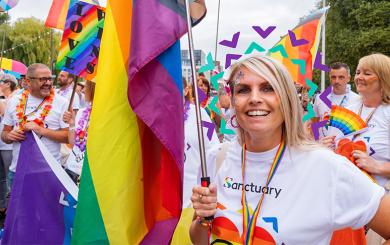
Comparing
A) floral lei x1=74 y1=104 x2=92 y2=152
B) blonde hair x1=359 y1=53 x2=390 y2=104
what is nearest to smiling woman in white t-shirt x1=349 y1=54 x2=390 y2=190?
blonde hair x1=359 y1=53 x2=390 y2=104

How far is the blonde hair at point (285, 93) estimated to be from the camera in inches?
70.8

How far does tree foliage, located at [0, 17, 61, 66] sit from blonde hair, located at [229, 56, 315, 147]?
38.0 metres

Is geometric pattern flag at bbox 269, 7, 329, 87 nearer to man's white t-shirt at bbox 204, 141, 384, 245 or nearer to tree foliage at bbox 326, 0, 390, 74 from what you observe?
man's white t-shirt at bbox 204, 141, 384, 245

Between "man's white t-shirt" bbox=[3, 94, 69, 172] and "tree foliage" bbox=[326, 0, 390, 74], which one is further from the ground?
"tree foliage" bbox=[326, 0, 390, 74]

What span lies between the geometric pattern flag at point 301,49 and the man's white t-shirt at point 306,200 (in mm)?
988

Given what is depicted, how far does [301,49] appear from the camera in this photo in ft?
9.76

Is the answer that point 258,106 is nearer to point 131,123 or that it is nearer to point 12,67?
point 131,123

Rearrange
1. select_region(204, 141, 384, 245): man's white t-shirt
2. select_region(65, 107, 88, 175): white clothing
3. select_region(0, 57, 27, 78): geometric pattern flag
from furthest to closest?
select_region(0, 57, 27, 78): geometric pattern flag, select_region(65, 107, 88, 175): white clothing, select_region(204, 141, 384, 245): man's white t-shirt

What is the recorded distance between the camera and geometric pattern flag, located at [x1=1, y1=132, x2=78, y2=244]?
2.96m

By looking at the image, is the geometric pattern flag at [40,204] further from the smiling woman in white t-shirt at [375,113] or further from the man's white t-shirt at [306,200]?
the smiling woman in white t-shirt at [375,113]

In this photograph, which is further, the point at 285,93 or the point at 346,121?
the point at 346,121

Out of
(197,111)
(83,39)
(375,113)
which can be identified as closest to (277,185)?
(197,111)

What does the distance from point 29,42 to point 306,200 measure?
41383 millimetres

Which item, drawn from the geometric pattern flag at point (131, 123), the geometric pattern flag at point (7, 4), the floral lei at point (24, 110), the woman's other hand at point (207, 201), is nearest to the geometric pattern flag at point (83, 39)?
the floral lei at point (24, 110)
